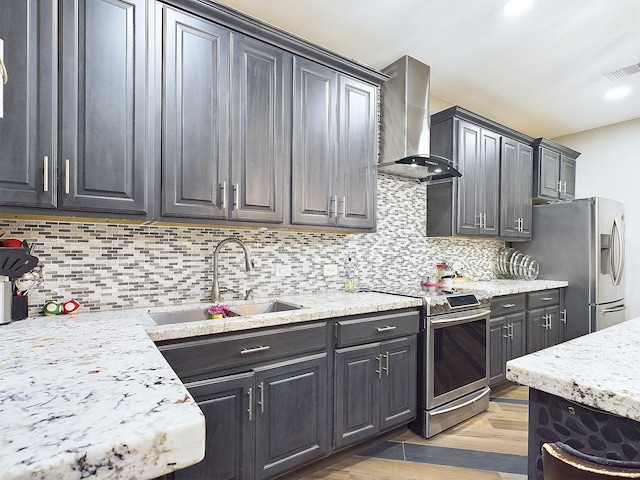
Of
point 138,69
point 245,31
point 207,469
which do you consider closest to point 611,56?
point 245,31

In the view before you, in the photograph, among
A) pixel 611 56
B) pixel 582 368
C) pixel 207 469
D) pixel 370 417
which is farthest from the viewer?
pixel 611 56

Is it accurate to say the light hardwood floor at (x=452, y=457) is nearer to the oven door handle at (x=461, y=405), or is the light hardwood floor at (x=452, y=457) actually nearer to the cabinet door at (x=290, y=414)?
the oven door handle at (x=461, y=405)

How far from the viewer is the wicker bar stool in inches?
24.4

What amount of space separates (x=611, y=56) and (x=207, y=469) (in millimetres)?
4090

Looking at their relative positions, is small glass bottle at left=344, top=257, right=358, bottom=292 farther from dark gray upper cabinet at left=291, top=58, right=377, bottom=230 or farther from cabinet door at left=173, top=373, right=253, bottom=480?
cabinet door at left=173, top=373, right=253, bottom=480

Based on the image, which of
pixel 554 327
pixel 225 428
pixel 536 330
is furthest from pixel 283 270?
pixel 554 327

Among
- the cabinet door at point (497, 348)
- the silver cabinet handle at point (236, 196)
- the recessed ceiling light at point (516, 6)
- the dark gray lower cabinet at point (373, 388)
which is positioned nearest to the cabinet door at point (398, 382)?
the dark gray lower cabinet at point (373, 388)

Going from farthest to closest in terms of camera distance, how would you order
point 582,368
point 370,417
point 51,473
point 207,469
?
point 370,417, point 207,469, point 582,368, point 51,473

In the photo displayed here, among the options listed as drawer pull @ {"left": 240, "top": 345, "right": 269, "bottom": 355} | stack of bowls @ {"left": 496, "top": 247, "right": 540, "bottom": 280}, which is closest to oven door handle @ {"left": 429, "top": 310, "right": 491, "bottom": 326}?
drawer pull @ {"left": 240, "top": 345, "right": 269, "bottom": 355}

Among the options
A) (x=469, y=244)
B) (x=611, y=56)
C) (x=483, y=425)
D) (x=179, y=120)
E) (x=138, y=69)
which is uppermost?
(x=611, y=56)

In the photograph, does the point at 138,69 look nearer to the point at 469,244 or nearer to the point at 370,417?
the point at 370,417

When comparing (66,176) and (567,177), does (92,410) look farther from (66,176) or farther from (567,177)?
(567,177)

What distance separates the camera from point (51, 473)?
0.43 meters

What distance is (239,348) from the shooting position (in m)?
1.66
